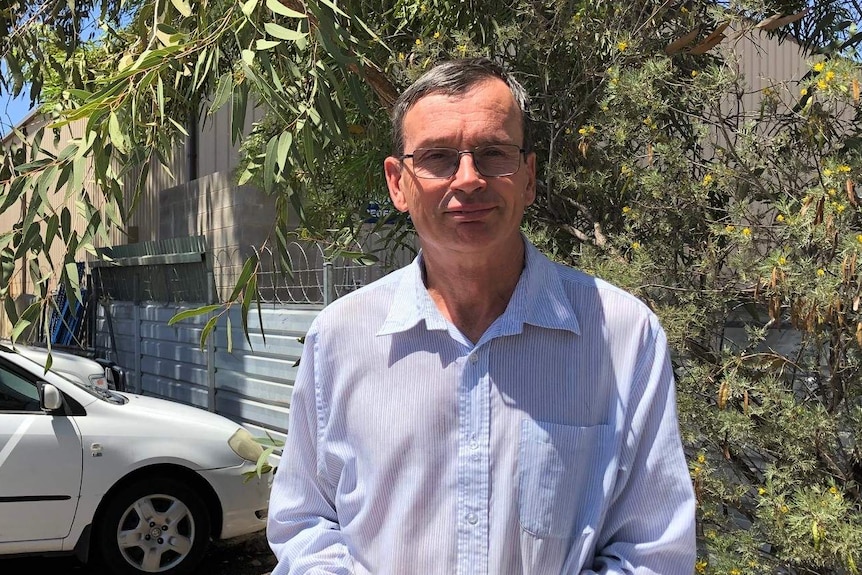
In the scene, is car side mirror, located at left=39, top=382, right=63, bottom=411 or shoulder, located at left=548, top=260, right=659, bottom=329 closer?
shoulder, located at left=548, top=260, right=659, bottom=329

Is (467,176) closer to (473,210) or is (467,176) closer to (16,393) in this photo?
(473,210)

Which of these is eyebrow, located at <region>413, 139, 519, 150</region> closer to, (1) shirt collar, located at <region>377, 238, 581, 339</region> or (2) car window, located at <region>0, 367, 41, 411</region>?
(1) shirt collar, located at <region>377, 238, 581, 339</region>

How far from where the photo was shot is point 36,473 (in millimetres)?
4863

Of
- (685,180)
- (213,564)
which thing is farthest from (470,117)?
(213,564)

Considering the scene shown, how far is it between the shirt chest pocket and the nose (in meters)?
0.43

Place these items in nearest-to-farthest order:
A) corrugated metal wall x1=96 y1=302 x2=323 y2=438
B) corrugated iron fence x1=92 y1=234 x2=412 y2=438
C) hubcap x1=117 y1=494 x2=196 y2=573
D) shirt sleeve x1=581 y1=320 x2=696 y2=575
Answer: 1. shirt sleeve x1=581 y1=320 x2=696 y2=575
2. hubcap x1=117 y1=494 x2=196 y2=573
3. corrugated iron fence x1=92 y1=234 x2=412 y2=438
4. corrugated metal wall x1=96 y1=302 x2=323 y2=438

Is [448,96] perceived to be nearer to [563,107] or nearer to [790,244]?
[790,244]

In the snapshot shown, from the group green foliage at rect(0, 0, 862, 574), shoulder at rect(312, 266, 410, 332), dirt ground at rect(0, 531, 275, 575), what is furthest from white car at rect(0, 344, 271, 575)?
shoulder at rect(312, 266, 410, 332)

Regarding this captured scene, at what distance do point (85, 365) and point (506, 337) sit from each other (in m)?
7.78

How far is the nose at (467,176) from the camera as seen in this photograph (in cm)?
151

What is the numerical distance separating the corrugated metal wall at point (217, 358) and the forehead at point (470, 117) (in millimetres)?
3864

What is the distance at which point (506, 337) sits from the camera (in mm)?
1551

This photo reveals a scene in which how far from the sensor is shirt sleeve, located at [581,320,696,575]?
144cm

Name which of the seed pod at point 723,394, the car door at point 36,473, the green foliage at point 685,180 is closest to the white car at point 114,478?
the car door at point 36,473
